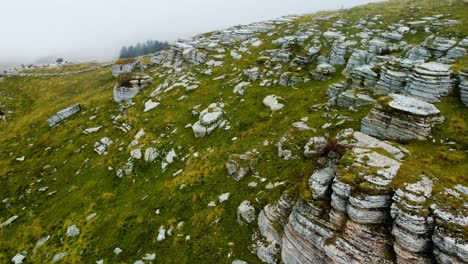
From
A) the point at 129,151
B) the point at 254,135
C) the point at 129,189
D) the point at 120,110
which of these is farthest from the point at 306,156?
the point at 120,110

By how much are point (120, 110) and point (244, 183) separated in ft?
107

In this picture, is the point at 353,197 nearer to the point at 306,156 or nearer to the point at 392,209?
the point at 392,209

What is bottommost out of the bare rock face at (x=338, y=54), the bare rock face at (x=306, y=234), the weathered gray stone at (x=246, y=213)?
the weathered gray stone at (x=246, y=213)

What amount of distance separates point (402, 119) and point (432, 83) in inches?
299

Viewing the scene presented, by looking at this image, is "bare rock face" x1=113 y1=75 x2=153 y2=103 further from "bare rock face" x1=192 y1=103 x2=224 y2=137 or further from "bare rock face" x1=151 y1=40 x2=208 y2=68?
"bare rock face" x1=192 y1=103 x2=224 y2=137

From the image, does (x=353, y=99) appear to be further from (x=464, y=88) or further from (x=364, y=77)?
(x=464, y=88)

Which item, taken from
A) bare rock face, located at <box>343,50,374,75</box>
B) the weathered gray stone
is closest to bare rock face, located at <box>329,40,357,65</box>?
bare rock face, located at <box>343,50,374,75</box>

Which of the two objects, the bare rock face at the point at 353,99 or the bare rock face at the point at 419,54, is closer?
the bare rock face at the point at 353,99

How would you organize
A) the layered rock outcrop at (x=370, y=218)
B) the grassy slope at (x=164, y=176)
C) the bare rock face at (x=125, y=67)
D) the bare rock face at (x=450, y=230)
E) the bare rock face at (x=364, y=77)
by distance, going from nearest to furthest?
1. the bare rock face at (x=450, y=230)
2. the layered rock outcrop at (x=370, y=218)
3. the grassy slope at (x=164, y=176)
4. the bare rock face at (x=364, y=77)
5. the bare rock face at (x=125, y=67)

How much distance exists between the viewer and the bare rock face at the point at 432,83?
2975cm

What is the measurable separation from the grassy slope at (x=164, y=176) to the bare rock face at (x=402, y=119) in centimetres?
109

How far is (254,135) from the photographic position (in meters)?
37.4

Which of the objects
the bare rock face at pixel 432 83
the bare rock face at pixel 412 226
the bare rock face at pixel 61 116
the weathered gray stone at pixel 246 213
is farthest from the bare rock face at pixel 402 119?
the bare rock face at pixel 61 116

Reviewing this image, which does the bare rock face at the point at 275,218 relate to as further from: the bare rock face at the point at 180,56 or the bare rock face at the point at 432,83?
the bare rock face at the point at 180,56
